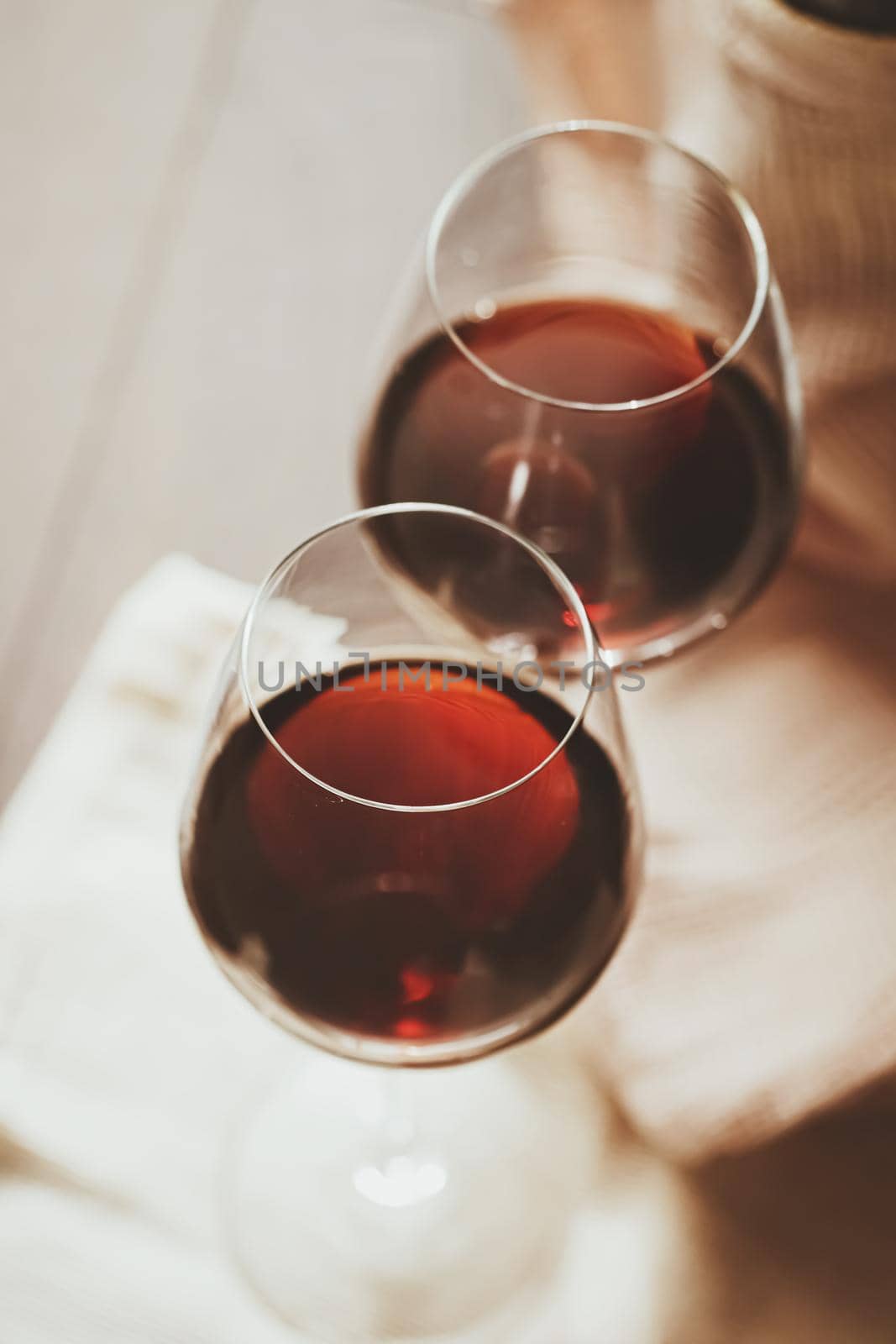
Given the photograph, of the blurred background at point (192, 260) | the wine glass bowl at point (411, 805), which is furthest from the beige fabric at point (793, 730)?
the blurred background at point (192, 260)

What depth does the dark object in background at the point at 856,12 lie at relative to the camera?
44cm

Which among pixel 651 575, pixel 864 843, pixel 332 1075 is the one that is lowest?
pixel 332 1075

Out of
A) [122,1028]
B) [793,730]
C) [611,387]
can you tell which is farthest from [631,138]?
[122,1028]

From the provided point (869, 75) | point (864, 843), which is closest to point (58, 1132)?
point (864, 843)

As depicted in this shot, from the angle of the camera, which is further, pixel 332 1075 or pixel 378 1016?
Answer: pixel 332 1075

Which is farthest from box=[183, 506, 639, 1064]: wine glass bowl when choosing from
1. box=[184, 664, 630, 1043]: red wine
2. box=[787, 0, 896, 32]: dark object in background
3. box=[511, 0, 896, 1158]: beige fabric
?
box=[787, 0, 896, 32]: dark object in background

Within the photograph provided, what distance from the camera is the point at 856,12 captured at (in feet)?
1.44

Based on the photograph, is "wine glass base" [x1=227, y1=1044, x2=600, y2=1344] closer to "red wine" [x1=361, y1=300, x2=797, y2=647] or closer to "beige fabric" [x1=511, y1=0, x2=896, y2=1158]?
"beige fabric" [x1=511, y1=0, x2=896, y2=1158]

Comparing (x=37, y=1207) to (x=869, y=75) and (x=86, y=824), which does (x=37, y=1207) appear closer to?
(x=86, y=824)

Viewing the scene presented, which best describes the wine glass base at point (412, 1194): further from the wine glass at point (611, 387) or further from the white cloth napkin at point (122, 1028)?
the wine glass at point (611, 387)

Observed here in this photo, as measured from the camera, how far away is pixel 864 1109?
454mm

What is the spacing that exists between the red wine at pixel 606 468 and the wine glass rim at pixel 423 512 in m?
0.01

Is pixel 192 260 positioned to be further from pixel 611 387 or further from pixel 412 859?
pixel 412 859

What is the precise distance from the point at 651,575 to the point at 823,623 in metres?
0.17
